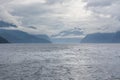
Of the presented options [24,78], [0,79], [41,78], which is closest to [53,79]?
[41,78]

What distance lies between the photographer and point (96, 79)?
46.1m

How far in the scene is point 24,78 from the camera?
45.8 m

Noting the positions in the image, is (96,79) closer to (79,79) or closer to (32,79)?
(79,79)

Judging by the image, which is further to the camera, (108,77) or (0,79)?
(108,77)

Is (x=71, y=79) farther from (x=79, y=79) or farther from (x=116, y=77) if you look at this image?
(x=116, y=77)

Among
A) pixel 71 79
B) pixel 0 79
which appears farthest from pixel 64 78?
pixel 0 79

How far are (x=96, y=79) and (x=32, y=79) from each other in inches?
479

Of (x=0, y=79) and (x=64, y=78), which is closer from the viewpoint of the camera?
(x=0, y=79)

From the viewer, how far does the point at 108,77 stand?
47906mm

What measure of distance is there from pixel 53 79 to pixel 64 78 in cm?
241

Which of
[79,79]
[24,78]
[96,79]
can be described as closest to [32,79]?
[24,78]

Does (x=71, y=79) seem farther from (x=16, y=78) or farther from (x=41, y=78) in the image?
(x=16, y=78)

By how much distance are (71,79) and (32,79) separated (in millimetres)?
7385

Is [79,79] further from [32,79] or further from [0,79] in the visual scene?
[0,79]
